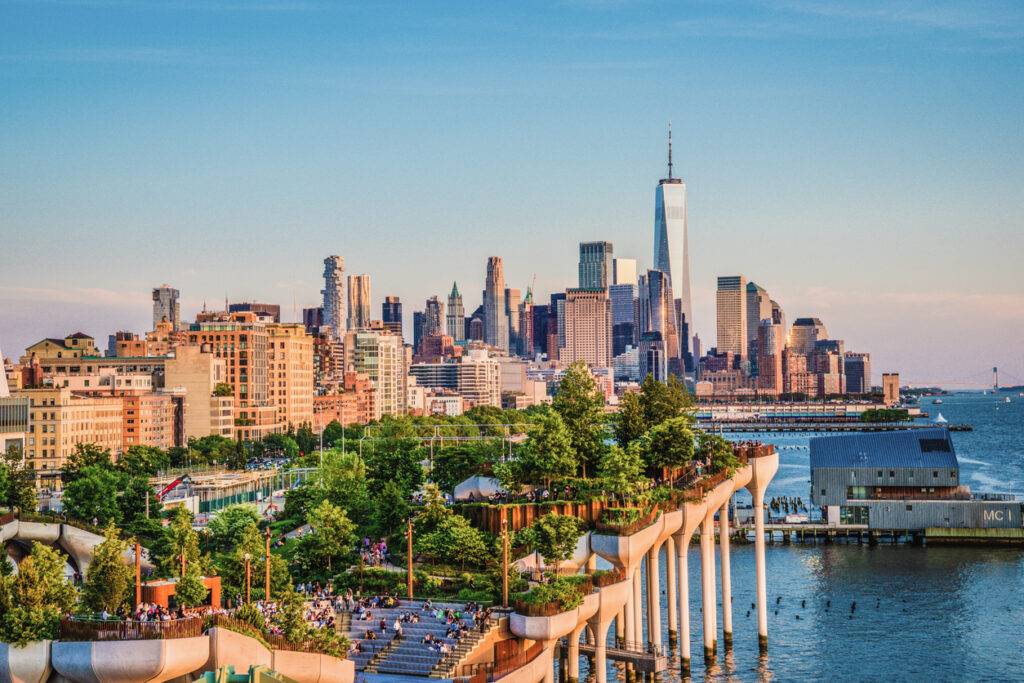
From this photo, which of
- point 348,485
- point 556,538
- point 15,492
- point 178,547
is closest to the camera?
point 556,538

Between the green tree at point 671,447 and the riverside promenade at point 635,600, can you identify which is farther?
the green tree at point 671,447

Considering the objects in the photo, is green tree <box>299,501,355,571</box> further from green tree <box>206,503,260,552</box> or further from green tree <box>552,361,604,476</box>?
green tree <box>206,503,260,552</box>

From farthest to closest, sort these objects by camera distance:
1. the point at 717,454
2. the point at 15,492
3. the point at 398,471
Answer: the point at 15,492, the point at 398,471, the point at 717,454

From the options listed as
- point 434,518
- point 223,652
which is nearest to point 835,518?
point 434,518

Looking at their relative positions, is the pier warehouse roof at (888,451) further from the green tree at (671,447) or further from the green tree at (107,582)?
the green tree at (107,582)

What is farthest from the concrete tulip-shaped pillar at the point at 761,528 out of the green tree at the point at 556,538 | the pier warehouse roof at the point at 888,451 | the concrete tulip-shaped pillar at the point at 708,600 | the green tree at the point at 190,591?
the pier warehouse roof at the point at 888,451

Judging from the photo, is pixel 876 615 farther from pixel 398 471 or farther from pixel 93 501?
pixel 93 501

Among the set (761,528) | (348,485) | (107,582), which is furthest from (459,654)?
(348,485)
